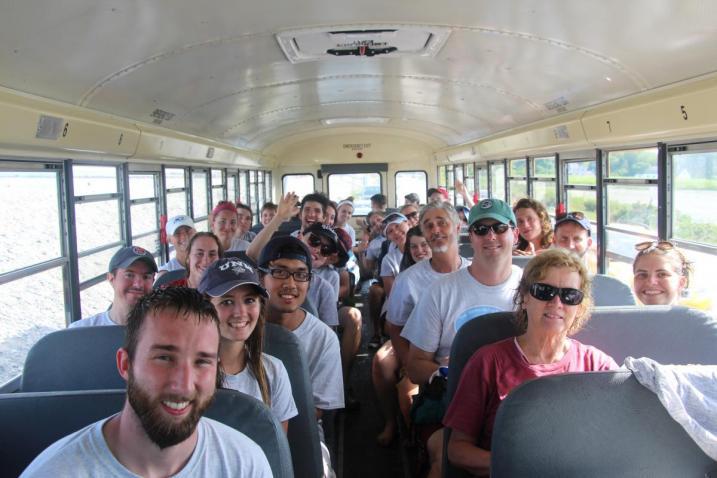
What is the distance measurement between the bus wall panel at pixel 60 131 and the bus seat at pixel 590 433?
10.4ft

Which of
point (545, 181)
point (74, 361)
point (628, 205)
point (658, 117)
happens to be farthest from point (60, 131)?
point (545, 181)

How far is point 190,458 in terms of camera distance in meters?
1.60

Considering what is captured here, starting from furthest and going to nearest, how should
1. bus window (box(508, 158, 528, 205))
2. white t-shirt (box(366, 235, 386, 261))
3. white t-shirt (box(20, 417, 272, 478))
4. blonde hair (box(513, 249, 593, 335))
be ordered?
bus window (box(508, 158, 528, 205))
white t-shirt (box(366, 235, 386, 261))
blonde hair (box(513, 249, 593, 335))
white t-shirt (box(20, 417, 272, 478))

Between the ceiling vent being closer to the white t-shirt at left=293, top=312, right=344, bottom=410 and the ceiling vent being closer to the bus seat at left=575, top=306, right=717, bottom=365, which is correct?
the white t-shirt at left=293, top=312, right=344, bottom=410

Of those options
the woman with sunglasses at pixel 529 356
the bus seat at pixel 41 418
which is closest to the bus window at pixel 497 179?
the woman with sunglasses at pixel 529 356

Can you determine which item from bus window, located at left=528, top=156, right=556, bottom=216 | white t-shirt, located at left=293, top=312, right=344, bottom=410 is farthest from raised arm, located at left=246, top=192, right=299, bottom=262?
bus window, located at left=528, top=156, right=556, bottom=216

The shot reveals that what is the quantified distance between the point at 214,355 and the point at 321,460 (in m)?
1.24

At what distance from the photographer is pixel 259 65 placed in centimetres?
517

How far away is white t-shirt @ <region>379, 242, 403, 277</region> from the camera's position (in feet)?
19.2

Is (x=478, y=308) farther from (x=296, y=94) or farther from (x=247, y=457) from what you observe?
(x=296, y=94)

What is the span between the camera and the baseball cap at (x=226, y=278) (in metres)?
2.47

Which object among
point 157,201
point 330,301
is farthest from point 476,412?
point 157,201

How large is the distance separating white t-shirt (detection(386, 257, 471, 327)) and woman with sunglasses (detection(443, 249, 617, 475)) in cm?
142

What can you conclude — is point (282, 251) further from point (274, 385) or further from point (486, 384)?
point (486, 384)
